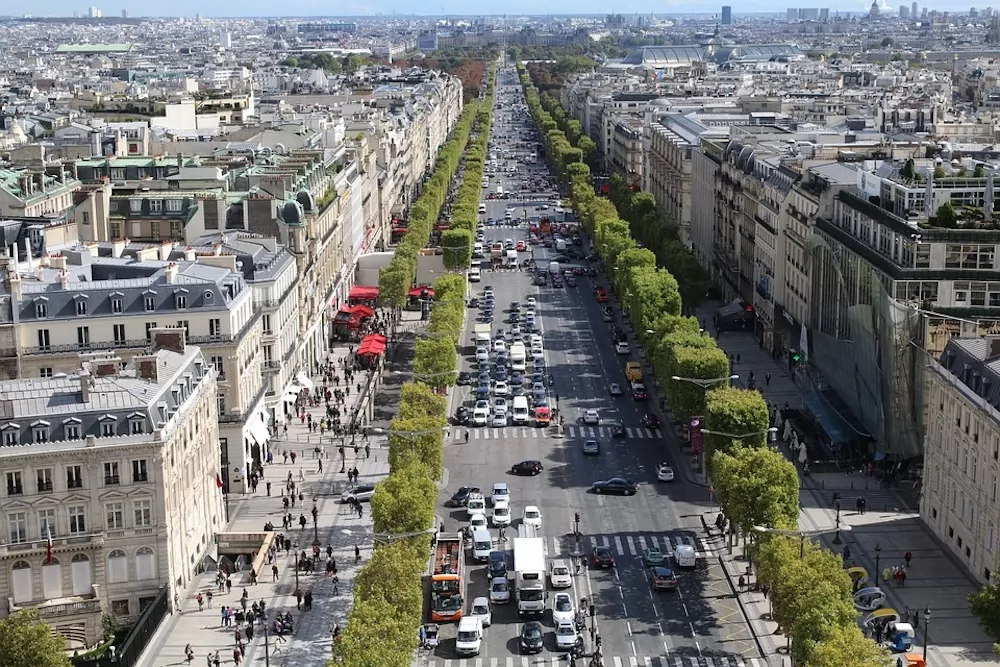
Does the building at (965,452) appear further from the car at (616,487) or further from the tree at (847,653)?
the tree at (847,653)

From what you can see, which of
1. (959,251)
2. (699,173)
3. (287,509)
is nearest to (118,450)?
(287,509)

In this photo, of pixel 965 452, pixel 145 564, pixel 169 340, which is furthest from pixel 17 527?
pixel 965 452

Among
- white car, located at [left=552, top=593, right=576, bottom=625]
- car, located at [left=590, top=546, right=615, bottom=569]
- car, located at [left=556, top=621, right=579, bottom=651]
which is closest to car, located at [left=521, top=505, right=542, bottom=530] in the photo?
car, located at [left=590, top=546, right=615, bottom=569]

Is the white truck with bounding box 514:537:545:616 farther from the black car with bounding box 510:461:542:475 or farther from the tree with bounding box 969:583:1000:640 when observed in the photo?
the black car with bounding box 510:461:542:475

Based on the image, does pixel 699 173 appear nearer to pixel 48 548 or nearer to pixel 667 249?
pixel 667 249

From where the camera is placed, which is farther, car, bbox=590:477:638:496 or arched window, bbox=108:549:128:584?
car, bbox=590:477:638:496

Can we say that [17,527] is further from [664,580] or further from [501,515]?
[664,580]
